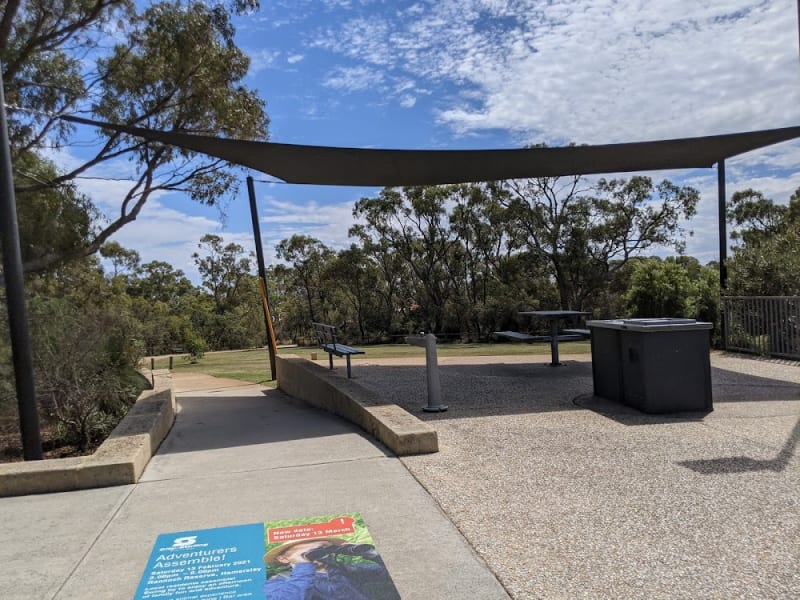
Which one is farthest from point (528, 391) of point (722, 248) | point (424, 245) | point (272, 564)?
point (424, 245)

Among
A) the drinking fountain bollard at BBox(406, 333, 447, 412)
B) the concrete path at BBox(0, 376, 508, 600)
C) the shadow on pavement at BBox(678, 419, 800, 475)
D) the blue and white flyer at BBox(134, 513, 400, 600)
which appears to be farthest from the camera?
the drinking fountain bollard at BBox(406, 333, 447, 412)

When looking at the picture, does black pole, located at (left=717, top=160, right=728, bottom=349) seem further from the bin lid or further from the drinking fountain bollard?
the drinking fountain bollard

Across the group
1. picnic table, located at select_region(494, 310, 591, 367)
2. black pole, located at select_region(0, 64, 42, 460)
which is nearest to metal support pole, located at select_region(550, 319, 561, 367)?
picnic table, located at select_region(494, 310, 591, 367)

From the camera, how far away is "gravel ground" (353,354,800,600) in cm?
312

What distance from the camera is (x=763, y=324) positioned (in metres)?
12.2

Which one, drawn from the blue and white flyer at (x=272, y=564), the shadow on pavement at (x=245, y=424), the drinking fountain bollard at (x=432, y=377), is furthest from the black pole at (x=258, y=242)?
the blue and white flyer at (x=272, y=564)

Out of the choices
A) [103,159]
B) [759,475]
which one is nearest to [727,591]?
[759,475]

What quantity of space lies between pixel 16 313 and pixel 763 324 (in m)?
12.3

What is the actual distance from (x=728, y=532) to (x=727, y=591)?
0.76m

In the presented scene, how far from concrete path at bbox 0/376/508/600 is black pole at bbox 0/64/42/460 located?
43.7 inches

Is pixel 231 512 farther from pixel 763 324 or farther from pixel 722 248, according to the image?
pixel 722 248

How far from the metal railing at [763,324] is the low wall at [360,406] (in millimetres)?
8198

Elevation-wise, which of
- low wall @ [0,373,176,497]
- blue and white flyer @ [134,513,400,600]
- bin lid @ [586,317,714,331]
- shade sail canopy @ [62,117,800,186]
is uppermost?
shade sail canopy @ [62,117,800,186]

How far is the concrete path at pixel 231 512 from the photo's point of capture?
323 centimetres
